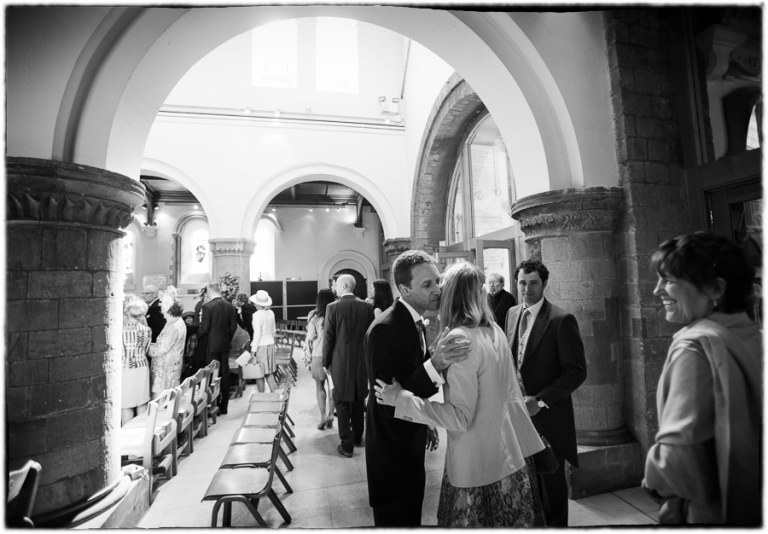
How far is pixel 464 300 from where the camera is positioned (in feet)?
4.78

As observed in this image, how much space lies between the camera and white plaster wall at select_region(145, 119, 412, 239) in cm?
787

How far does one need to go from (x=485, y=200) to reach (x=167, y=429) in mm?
4985

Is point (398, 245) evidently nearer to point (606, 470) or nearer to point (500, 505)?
point (606, 470)

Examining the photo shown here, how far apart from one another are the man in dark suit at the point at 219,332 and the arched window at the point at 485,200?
3179 mm

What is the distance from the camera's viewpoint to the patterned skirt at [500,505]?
1.44 meters

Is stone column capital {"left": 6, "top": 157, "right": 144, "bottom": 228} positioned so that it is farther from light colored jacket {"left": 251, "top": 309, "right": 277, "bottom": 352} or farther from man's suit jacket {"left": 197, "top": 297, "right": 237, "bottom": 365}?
light colored jacket {"left": 251, "top": 309, "right": 277, "bottom": 352}

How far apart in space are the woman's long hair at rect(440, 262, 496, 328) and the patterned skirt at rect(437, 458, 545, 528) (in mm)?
588

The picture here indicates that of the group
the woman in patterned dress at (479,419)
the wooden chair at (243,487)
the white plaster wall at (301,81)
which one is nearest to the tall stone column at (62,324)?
the wooden chair at (243,487)

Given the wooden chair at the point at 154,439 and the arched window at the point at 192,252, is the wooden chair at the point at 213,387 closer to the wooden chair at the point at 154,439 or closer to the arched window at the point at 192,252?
the wooden chair at the point at 154,439

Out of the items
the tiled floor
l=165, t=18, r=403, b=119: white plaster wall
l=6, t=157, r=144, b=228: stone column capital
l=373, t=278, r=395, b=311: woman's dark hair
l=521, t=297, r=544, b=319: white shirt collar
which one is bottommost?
the tiled floor

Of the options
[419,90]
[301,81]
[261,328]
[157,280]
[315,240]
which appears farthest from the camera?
[315,240]

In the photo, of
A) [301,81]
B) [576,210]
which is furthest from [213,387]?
[301,81]

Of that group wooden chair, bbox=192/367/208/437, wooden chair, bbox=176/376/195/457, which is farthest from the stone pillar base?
wooden chair, bbox=192/367/208/437

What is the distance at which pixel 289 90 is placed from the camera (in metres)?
8.28
